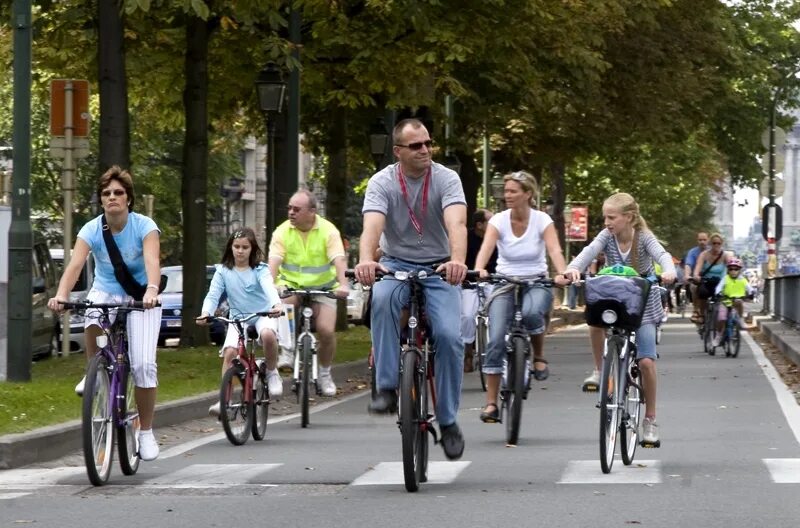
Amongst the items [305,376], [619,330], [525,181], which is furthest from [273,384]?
[619,330]

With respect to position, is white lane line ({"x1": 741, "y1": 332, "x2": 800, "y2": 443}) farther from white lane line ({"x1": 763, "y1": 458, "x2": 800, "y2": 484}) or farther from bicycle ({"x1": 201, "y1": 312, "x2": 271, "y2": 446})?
bicycle ({"x1": 201, "y1": 312, "x2": 271, "y2": 446})

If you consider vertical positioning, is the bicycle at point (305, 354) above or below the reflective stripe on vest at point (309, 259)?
below

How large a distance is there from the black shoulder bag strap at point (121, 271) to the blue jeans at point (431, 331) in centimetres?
143

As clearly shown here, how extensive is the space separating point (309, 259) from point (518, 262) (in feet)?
6.26

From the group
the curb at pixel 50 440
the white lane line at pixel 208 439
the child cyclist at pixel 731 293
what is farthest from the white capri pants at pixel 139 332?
the child cyclist at pixel 731 293

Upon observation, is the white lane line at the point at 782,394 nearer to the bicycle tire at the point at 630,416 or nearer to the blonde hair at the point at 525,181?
the bicycle tire at the point at 630,416

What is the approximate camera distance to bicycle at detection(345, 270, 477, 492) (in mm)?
9586

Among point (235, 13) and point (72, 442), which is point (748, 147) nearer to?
point (235, 13)

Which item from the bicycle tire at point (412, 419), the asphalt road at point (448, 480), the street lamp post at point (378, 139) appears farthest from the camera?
the street lamp post at point (378, 139)

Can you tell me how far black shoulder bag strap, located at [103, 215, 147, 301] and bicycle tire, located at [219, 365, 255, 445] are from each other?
2.06 m

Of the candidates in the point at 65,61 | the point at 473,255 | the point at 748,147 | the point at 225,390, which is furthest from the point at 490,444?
the point at 748,147

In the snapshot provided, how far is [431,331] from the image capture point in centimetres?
1013

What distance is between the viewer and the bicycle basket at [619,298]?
10891 mm

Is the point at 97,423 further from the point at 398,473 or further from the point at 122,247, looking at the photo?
the point at 398,473
